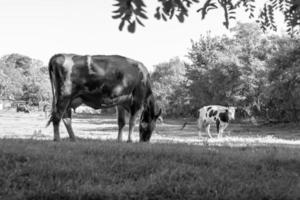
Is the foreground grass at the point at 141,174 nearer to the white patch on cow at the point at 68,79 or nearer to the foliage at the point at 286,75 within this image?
the white patch on cow at the point at 68,79

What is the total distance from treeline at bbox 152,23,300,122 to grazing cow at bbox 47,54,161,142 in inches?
906

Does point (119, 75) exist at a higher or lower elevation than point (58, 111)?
higher

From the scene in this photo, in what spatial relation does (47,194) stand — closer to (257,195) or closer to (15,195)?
(15,195)

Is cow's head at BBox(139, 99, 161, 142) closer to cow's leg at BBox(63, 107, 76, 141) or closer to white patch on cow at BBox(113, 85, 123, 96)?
white patch on cow at BBox(113, 85, 123, 96)

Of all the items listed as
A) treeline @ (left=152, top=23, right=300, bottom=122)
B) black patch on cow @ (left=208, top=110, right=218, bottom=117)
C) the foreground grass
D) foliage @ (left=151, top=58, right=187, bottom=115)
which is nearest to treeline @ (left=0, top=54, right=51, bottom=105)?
foliage @ (left=151, top=58, right=187, bottom=115)

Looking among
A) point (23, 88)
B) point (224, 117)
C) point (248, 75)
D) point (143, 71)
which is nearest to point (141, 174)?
point (143, 71)

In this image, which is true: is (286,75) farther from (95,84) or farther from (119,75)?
(95,84)

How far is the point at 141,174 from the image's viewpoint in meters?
7.27

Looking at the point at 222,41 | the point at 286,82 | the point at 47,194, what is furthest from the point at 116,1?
the point at 222,41

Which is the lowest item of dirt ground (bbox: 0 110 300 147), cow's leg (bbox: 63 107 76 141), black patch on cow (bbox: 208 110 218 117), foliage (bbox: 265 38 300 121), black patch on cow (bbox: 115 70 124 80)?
dirt ground (bbox: 0 110 300 147)

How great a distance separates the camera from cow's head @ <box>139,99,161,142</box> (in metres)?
14.0

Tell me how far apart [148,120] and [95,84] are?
9.94ft

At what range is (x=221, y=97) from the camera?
1889 inches

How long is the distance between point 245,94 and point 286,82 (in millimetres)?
10352
